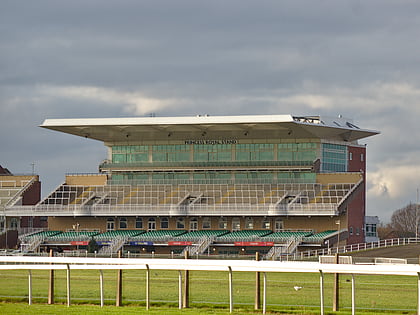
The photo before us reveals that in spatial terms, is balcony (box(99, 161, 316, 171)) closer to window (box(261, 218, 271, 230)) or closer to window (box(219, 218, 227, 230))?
window (box(261, 218, 271, 230))

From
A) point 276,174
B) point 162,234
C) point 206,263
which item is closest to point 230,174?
point 276,174

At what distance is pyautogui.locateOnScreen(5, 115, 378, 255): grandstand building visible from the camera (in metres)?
90.1

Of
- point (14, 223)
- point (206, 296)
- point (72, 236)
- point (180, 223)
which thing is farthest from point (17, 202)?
point (206, 296)

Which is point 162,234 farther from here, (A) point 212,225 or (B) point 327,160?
(B) point 327,160

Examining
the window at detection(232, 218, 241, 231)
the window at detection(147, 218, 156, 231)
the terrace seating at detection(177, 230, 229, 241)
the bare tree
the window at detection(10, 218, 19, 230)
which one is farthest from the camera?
the bare tree

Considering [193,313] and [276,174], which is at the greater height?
[276,174]

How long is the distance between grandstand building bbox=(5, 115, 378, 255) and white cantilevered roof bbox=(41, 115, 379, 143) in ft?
0.32

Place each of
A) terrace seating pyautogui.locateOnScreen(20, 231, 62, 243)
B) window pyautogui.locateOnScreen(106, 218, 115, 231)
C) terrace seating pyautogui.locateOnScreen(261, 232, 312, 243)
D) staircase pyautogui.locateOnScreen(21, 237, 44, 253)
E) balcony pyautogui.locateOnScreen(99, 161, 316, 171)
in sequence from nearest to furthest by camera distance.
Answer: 1. terrace seating pyautogui.locateOnScreen(261, 232, 312, 243)
2. staircase pyautogui.locateOnScreen(21, 237, 44, 253)
3. terrace seating pyautogui.locateOnScreen(20, 231, 62, 243)
4. balcony pyautogui.locateOnScreen(99, 161, 316, 171)
5. window pyautogui.locateOnScreen(106, 218, 115, 231)

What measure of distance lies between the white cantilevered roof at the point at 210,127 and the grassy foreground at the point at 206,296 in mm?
47692

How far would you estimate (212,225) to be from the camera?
309ft

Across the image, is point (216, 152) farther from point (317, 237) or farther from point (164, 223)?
point (317, 237)

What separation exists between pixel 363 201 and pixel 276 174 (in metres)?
8.75

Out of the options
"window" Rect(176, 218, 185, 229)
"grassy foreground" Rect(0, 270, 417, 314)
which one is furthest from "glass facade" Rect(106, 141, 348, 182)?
"grassy foreground" Rect(0, 270, 417, 314)

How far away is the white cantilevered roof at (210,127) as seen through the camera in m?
92.0
